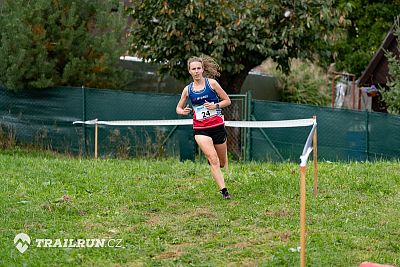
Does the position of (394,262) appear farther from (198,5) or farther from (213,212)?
(198,5)

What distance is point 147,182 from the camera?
1156 cm

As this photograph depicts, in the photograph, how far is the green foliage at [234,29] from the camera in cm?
1833

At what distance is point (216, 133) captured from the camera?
10398mm

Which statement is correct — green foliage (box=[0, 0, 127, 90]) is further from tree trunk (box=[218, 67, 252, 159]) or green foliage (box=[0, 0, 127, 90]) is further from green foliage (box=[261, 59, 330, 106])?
green foliage (box=[261, 59, 330, 106])

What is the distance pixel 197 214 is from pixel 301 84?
2016 cm

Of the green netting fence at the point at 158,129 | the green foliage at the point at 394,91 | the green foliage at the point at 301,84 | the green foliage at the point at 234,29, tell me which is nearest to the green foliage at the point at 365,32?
the green foliage at the point at 301,84

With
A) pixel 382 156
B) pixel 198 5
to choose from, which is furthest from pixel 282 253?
pixel 198 5

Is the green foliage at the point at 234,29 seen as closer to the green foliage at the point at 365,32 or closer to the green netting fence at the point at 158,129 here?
the green netting fence at the point at 158,129

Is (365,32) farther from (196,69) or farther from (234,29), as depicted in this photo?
(196,69)

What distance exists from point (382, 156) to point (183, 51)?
17.4 feet

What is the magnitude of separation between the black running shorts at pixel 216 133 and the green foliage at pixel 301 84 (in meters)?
18.5

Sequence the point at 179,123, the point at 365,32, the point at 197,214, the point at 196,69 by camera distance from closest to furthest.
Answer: the point at 197,214, the point at 196,69, the point at 179,123, the point at 365,32

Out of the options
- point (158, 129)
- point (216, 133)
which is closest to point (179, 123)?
point (158, 129)

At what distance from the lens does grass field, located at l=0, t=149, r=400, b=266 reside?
7.77 metres
